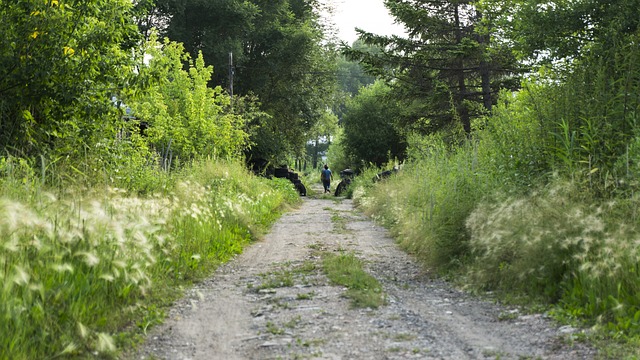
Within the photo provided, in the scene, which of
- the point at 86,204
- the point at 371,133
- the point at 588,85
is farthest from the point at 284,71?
the point at 86,204

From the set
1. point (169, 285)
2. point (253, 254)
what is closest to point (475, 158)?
point (253, 254)

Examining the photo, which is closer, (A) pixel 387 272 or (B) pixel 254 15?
(A) pixel 387 272

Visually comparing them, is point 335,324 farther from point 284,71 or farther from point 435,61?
point 284,71

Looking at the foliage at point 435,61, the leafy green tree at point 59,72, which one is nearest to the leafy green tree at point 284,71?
the foliage at point 435,61

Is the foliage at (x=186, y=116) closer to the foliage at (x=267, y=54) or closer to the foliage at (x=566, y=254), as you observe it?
the foliage at (x=267, y=54)

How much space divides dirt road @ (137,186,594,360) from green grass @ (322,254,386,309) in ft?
0.42

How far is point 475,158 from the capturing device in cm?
1009

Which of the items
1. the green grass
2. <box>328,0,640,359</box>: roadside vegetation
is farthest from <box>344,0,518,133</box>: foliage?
the green grass

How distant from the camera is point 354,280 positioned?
292 inches

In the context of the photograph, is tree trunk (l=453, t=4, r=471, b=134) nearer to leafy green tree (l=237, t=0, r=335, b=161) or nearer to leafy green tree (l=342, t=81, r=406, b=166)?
leafy green tree (l=237, t=0, r=335, b=161)

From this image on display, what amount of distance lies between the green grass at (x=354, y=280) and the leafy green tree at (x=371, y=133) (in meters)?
30.2

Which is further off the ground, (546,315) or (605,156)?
(605,156)

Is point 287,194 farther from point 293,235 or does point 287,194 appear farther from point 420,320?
point 420,320

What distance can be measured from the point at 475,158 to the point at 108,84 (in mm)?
6517
